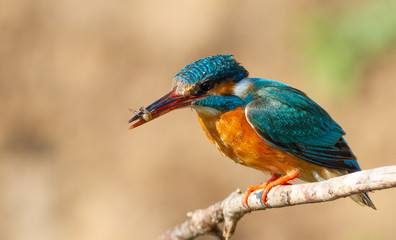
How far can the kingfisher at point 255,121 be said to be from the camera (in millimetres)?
2582

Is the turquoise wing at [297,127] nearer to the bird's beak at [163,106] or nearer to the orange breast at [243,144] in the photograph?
the orange breast at [243,144]

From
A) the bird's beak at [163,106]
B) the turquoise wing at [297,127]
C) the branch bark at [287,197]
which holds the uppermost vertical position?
the bird's beak at [163,106]

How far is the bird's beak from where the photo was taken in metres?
2.52

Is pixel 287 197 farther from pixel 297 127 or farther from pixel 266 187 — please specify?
pixel 297 127

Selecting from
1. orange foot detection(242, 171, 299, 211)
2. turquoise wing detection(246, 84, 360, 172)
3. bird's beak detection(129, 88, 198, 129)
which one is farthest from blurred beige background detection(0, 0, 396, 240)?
bird's beak detection(129, 88, 198, 129)

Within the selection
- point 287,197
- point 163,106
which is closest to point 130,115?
point 163,106

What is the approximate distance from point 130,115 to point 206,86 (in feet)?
11.0

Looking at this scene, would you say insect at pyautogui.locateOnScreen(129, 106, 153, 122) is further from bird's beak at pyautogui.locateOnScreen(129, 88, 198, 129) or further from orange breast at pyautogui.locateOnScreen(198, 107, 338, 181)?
orange breast at pyautogui.locateOnScreen(198, 107, 338, 181)

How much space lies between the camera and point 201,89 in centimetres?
260

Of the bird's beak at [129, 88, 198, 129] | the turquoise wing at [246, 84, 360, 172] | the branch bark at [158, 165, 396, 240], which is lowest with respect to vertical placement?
the branch bark at [158, 165, 396, 240]

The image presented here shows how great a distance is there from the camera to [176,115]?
5781 mm

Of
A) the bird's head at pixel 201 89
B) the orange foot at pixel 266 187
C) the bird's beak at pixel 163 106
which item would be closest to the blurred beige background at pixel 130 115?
the orange foot at pixel 266 187

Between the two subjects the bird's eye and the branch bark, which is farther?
the bird's eye

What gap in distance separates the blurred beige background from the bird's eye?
305 centimetres
